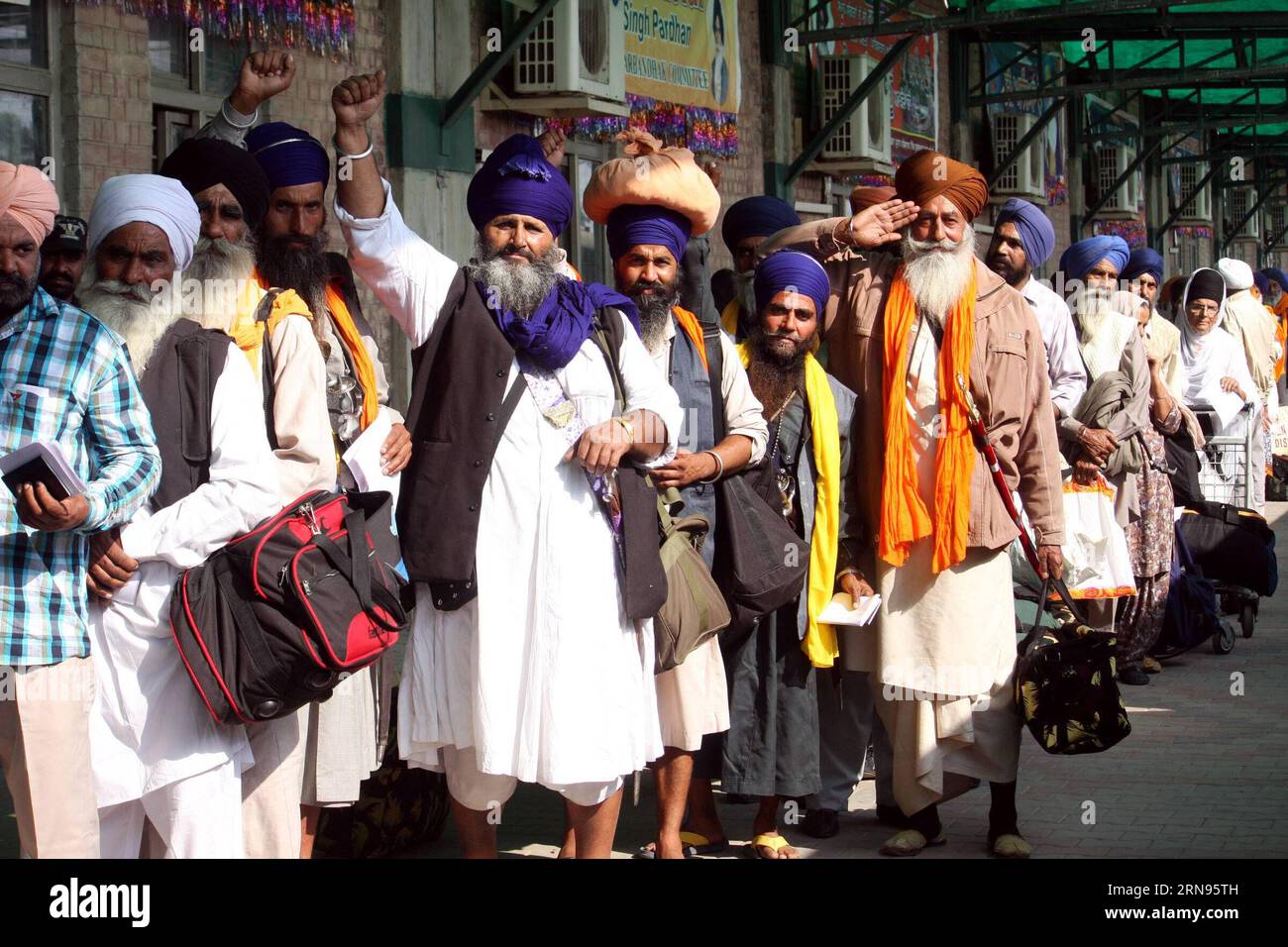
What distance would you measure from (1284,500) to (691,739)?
42.3 ft

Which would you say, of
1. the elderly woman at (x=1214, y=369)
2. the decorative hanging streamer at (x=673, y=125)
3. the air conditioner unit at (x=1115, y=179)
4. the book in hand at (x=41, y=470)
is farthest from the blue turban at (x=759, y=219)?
the air conditioner unit at (x=1115, y=179)

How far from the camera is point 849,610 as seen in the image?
18.0 ft

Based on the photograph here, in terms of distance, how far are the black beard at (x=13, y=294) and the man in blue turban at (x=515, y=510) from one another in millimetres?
970

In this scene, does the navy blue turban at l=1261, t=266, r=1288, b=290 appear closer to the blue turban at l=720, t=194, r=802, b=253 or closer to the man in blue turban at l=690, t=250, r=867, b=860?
the blue turban at l=720, t=194, r=802, b=253

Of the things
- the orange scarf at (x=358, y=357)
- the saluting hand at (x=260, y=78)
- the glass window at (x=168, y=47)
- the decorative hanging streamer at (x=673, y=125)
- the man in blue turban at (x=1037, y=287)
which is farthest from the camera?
the decorative hanging streamer at (x=673, y=125)

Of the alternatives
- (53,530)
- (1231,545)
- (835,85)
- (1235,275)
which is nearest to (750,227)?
(53,530)

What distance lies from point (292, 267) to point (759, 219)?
8.55ft

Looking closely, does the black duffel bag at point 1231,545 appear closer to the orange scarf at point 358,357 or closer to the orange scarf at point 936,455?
the orange scarf at point 936,455

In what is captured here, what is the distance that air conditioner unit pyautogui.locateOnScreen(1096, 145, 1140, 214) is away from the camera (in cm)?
2675

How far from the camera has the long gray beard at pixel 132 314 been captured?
381 cm

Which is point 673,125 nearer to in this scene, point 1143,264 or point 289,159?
point 1143,264

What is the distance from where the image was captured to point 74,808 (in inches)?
140

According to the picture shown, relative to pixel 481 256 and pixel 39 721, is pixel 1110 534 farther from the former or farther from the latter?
pixel 39 721

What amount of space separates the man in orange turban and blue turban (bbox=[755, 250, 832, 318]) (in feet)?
0.60
